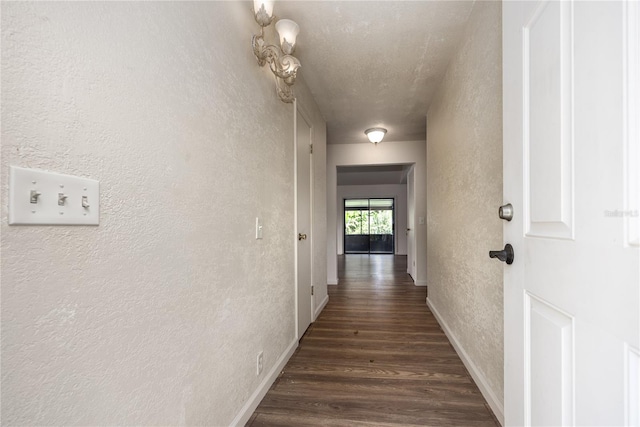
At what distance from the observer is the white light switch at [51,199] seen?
1.80ft

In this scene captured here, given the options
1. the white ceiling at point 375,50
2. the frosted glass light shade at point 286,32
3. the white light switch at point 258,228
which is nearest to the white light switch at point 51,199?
the white light switch at point 258,228

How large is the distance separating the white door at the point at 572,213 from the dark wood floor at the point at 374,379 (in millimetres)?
856

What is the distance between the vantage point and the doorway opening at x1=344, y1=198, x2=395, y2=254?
10008 millimetres

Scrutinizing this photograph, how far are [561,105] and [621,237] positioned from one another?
0.33 meters

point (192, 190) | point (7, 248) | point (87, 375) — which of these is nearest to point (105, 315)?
point (87, 375)

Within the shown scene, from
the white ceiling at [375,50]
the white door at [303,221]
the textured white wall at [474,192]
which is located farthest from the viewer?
the white door at [303,221]

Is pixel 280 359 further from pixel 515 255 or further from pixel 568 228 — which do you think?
pixel 568 228

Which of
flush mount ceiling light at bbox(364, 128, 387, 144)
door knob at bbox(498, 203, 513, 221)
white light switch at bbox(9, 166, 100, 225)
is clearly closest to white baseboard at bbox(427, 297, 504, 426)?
door knob at bbox(498, 203, 513, 221)

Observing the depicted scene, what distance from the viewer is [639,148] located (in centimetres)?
48

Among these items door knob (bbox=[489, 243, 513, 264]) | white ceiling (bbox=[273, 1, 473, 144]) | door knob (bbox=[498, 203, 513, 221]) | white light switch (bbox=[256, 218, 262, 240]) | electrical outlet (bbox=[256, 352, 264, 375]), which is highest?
white ceiling (bbox=[273, 1, 473, 144])

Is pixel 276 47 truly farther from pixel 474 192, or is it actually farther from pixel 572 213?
pixel 572 213

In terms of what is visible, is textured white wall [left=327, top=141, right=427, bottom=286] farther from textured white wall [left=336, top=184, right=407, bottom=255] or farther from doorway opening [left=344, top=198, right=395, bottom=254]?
doorway opening [left=344, top=198, right=395, bottom=254]

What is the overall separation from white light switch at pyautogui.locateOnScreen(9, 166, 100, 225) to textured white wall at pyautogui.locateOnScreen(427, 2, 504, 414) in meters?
1.67

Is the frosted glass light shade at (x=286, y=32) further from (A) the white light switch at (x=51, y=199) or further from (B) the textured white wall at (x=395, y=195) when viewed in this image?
(B) the textured white wall at (x=395, y=195)
